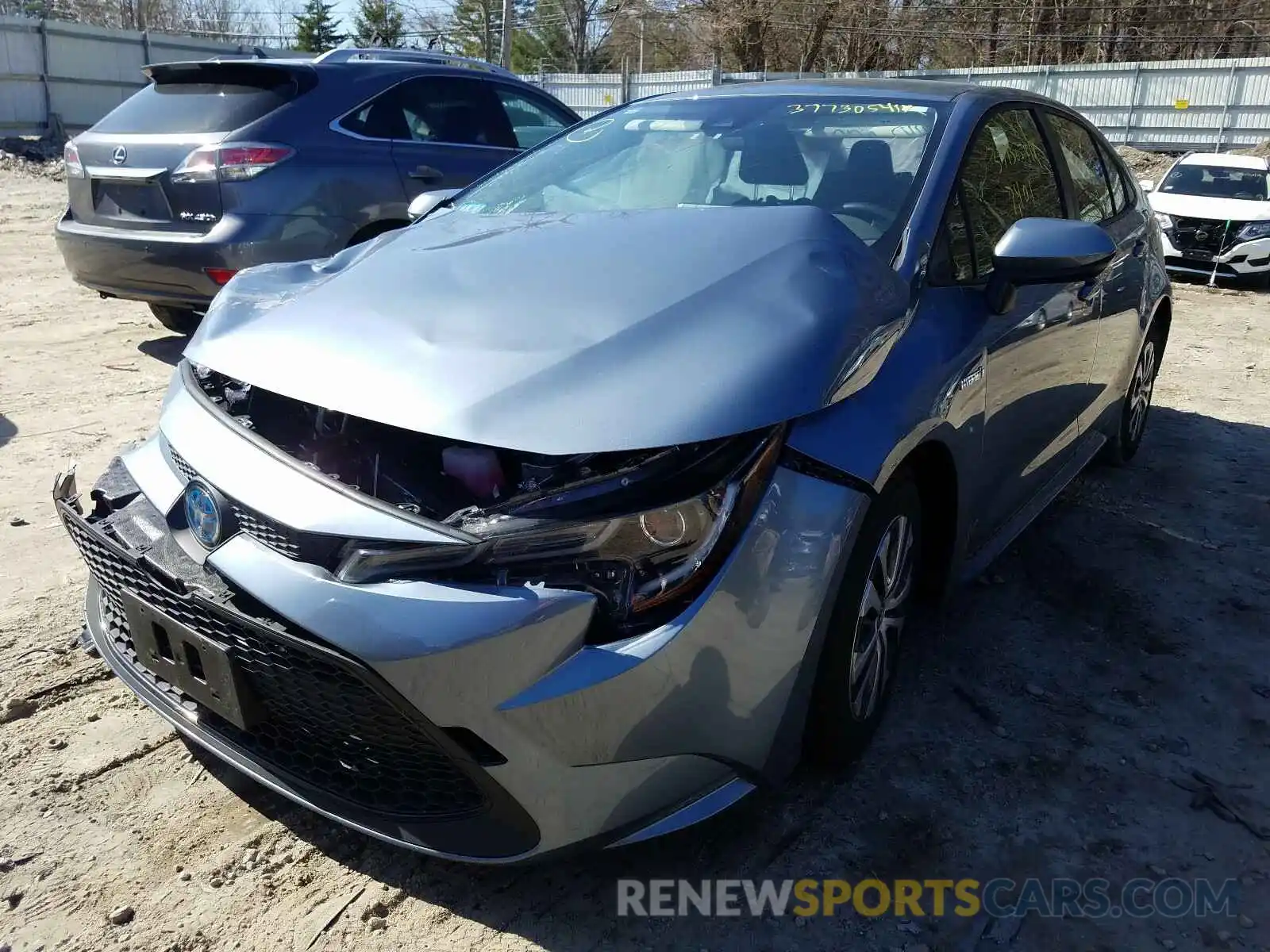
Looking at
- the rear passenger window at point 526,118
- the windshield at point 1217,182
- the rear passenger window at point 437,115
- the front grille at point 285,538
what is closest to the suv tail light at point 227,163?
the rear passenger window at point 437,115

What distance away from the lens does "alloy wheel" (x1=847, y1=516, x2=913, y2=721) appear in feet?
7.79

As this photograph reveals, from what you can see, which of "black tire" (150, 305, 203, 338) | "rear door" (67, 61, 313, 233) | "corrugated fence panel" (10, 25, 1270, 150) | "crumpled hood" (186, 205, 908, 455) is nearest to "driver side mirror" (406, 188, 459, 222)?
"crumpled hood" (186, 205, 908, 455)

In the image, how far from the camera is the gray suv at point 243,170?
521 cm

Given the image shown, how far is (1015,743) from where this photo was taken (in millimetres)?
2730

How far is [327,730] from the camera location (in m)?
1.94

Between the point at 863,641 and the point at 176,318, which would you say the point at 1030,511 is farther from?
the point at 176,318

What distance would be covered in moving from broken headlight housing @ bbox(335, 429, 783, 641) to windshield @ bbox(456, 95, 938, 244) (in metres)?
1.20

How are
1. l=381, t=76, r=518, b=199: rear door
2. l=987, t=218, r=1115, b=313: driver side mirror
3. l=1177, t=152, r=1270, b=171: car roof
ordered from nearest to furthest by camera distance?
l=987, t=218, r=1115, b=313: driver side mirror, l=381, t=76, r=518, b=199: rear door, l=1177, t=152, r=1270, b=171: car roof

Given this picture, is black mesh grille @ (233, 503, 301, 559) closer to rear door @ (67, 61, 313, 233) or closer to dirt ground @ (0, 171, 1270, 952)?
dirt ground @ (0, 171, 1270, 952)

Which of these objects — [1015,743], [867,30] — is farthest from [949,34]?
[1015,743]

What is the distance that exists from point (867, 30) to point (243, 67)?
106 feet

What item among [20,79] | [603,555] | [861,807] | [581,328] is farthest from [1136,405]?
[20,79]

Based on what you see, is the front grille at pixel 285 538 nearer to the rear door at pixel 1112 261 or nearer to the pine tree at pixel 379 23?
the rear door at pixel 1112 261

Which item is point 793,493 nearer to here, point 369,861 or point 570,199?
point 369,861
